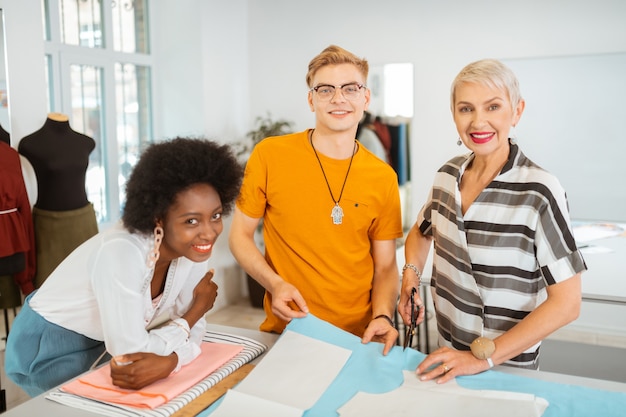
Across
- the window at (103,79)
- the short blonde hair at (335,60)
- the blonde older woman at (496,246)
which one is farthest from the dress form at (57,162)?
the blonde older woman at (496,246)

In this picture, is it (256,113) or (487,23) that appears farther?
(256,113)

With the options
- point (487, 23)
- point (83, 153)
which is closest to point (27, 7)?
point (83, 153)

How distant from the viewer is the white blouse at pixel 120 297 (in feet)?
4.20

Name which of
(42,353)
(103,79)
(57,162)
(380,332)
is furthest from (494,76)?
(103,79)

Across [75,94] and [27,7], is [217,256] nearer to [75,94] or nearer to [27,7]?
[75,94]

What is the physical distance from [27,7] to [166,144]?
2.52m

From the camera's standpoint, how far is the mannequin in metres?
3.28

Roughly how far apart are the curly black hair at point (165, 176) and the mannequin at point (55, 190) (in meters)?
2.24

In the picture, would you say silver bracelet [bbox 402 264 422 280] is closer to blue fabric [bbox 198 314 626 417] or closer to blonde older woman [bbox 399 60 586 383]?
blonde older woman [bbox 399 60 586 383]

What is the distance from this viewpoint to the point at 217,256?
5.29 m

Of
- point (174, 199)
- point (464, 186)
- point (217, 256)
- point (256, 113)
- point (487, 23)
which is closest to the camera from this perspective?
point (174, 199)

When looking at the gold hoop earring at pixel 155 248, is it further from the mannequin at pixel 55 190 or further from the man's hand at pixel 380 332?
the mannequin at pixel 55 190

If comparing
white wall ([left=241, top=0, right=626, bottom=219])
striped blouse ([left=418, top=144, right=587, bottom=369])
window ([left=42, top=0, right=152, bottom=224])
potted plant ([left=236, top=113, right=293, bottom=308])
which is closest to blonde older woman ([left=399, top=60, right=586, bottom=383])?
striped blouse ([left=418, top=144, right=587, bottom=369])

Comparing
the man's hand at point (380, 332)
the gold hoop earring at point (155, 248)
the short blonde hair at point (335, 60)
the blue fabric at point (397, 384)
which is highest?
the short blonde hair at point (335, 60)
